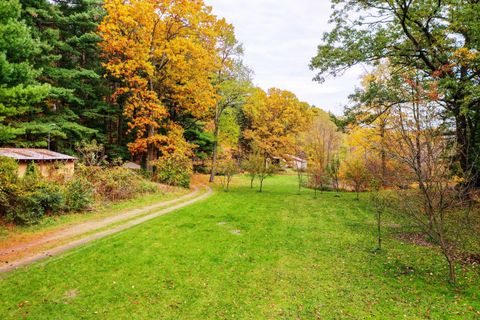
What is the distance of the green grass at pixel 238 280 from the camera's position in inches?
212

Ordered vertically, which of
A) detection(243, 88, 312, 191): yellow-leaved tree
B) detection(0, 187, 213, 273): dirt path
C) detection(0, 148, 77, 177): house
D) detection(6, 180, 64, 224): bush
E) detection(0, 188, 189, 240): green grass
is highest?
detection(243, 88, 312, 191): yellow-leaved tree

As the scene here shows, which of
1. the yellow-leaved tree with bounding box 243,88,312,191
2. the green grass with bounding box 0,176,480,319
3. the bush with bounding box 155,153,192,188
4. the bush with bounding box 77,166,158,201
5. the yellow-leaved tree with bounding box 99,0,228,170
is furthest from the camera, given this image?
the yellow-leaved tree with bounding box 243,88,312,191

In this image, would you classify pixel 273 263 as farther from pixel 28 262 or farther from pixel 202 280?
pixel 28 262

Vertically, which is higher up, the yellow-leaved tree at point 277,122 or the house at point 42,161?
the yellow-leaved tree at point 277,122

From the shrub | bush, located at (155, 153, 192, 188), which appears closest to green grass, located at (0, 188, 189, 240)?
the shrub

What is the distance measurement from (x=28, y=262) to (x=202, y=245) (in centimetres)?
470

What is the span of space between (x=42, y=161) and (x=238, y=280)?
1316cm

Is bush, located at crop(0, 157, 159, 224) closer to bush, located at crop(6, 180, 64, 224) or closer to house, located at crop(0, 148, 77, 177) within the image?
bush, located at crop(6, 180, 64, 224)

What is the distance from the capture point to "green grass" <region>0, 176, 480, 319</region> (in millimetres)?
5383

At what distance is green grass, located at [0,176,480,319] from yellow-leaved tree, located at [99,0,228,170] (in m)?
12.4

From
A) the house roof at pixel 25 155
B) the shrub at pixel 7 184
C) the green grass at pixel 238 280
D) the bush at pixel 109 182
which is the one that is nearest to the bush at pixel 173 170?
the bush at pixel 109 182

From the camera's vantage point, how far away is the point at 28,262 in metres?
7.25

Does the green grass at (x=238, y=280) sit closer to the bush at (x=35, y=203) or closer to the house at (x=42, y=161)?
the bush at (x=35, y=203)

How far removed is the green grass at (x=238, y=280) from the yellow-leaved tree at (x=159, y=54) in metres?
12.4
